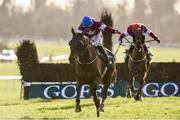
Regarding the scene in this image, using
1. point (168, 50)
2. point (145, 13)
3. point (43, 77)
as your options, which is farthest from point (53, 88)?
point (145, 13)

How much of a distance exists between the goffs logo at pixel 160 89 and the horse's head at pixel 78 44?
8813mm

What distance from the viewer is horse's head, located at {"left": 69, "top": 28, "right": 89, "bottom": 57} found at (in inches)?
534

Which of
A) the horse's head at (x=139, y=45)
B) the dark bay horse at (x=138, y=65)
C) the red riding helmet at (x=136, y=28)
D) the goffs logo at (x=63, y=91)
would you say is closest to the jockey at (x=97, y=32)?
the horse's head at (x=139, y=45)

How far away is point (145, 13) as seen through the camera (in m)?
103

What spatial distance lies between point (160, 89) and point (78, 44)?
9.39 m

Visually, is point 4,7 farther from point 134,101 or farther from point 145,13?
point 134,101

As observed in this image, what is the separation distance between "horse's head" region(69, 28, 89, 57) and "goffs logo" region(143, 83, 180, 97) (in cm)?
881

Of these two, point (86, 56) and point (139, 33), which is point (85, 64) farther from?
point (139, 33)

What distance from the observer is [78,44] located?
44.7ft

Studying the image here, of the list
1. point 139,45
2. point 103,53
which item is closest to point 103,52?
point 103,53

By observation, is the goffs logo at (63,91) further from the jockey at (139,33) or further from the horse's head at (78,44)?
the horse's head at (78,44)

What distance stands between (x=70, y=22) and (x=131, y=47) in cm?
8882

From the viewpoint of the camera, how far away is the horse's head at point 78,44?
1357cm

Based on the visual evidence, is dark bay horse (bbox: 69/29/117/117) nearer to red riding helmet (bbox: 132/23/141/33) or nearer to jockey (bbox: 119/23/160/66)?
jockey (bbox: 119/23/160/66)
